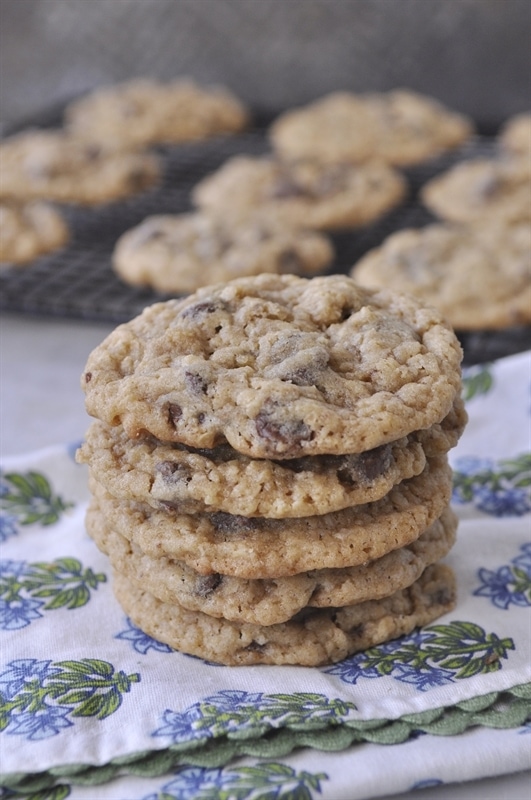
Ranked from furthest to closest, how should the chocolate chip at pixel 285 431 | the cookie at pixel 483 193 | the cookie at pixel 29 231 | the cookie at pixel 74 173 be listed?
the cookie at pixel 74 173, the cookie at pixel 483 193, the cookie at pixel 29 231, the chocolate chip at pixel 285 431

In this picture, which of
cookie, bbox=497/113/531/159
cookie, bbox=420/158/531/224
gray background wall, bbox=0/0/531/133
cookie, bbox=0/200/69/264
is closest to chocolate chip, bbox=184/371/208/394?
cookie, bbox=0/200/69/264

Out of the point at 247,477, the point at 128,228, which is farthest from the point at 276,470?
the point at 128,228

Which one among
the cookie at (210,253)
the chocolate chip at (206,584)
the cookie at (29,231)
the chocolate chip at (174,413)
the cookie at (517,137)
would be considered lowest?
the chocolate chip at (206,584)

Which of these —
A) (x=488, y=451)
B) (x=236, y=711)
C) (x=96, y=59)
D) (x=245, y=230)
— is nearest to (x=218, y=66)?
(x=96, y=59)

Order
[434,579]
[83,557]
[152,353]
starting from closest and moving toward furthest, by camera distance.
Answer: [152,353], [434,579], [83,557]

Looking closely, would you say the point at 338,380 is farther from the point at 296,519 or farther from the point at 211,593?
the point at 211,593

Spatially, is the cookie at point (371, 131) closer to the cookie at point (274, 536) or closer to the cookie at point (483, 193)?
the cookie at point (483, 193)

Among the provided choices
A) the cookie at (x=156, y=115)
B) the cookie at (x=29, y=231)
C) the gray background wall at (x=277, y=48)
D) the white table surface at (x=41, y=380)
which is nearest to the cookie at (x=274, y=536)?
the white table surface at (x=41, y=380)
